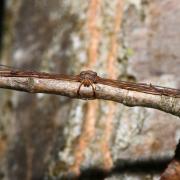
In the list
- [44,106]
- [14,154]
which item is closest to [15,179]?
[14,154]

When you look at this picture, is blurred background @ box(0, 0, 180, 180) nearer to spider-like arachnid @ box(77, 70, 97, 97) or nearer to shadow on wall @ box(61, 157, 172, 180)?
shadow on wall @ box(61, 157, 172, 180)

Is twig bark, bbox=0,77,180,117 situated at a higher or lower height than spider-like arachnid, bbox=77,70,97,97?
lower

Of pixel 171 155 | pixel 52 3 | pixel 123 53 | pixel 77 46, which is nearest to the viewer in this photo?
pixel 171 155

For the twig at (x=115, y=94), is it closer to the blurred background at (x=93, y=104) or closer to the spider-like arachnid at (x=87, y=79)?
the spider-like arachnid at (x=87, y=79)

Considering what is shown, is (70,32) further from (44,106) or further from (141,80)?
(141,80)

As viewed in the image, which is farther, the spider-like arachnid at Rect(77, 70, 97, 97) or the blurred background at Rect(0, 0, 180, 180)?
the blurred background at Rect(0, 0, 180, 180)

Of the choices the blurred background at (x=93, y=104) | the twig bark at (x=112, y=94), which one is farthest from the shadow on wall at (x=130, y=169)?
the twig bark at (x=112, y=94)

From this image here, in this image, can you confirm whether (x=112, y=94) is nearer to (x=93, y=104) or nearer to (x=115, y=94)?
(x=115, y=94)

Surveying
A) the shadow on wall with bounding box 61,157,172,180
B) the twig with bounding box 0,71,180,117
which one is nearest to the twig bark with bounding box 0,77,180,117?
the twig with bounding box 0,71,180,117
